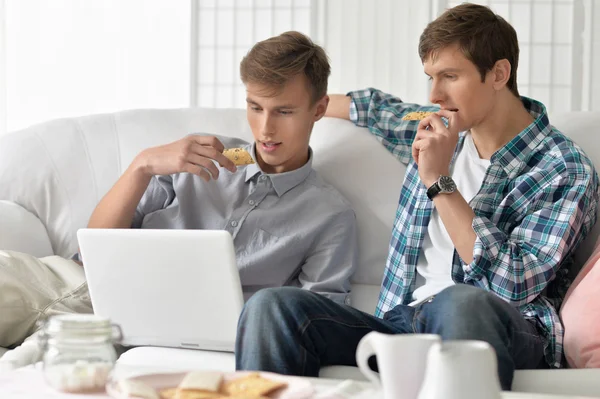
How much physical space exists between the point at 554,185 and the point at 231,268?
2.53ft

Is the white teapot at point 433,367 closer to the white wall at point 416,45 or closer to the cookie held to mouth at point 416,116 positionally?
the cookie held to mouth at point 416,116

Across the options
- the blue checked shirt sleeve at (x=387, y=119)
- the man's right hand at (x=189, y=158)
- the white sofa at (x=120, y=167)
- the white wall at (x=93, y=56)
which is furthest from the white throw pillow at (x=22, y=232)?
the white wall at (x=93, y=56)

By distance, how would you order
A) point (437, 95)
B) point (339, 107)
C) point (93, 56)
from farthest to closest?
point (93, 56) → point (339, 107) → point (437, 95)

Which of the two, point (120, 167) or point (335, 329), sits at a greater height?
point (120, 167)

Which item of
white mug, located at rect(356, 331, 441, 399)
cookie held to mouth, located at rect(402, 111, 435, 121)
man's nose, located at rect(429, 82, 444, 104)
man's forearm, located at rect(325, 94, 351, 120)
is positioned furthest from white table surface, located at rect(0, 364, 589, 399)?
man's forearm, located at rect(325, 94, 351, 120)

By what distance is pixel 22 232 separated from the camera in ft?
7.39

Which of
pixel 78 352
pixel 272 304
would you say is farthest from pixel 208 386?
pixel 272 304

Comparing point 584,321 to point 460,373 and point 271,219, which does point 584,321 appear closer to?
point 271,219

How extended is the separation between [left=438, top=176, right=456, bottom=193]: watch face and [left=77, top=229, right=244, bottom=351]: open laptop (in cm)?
55

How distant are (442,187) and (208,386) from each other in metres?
0.95

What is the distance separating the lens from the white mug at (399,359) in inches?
37.9

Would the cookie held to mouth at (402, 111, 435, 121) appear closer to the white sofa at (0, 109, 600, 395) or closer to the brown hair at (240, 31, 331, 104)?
the white sofa at (0, 109, 600, 395)

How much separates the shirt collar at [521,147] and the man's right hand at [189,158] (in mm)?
660

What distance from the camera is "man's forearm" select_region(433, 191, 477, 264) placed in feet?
6.06
